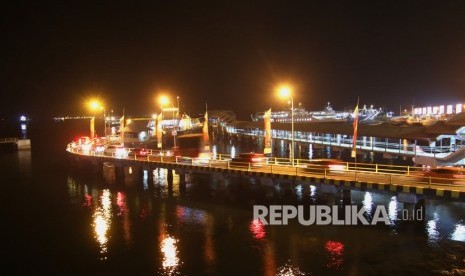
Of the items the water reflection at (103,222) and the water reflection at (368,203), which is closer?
the water reflection at (103,222)

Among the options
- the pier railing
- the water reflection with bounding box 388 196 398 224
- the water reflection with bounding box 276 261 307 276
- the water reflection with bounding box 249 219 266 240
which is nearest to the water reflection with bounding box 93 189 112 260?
the water reflection with bounding box 249 219 266 240

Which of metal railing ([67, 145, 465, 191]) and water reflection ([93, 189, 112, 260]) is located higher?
metal railing ([67, 145, 465, 191])

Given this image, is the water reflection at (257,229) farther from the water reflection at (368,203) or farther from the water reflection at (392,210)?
the water reflection at (392,210)

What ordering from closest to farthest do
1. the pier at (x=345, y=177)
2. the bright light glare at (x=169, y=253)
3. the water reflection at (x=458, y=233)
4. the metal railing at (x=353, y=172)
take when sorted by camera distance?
1. the bright light glare at (x=169, y=253)
2. the water reflection at (x=458, y=233)
3. the pier at (x=345, y=177)
4. the metal railing at (x=353, y=172)

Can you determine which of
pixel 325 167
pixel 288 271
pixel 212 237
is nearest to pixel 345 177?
pixel 325 167

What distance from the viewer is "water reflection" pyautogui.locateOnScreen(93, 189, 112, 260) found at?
28.5m

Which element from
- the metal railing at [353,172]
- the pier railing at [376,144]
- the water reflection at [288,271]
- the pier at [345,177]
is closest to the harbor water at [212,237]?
the water reflection at [288,271]

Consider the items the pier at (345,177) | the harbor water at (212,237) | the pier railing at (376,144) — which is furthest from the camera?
the pier railing at (376,144)

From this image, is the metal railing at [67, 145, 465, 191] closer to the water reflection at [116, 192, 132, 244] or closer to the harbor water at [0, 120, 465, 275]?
the harbor water at [0, 120, 465, 275]

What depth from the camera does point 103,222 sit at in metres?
34.1

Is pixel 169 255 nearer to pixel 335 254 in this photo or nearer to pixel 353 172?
pixel 335 254

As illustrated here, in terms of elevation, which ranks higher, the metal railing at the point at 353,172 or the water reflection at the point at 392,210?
the metal railing at the point at 353,172

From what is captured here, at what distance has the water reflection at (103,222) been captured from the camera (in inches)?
1121

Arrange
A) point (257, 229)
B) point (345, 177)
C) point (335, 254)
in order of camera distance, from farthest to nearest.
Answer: point (345, 177), point (257, 229), point (335, 254)
